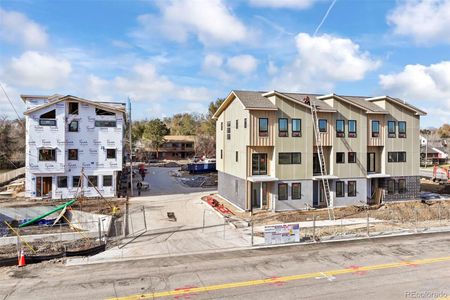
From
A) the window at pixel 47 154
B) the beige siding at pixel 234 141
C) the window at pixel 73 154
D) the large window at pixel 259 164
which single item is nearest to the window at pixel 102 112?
the window at pixel 73 154

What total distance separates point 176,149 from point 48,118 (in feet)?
189

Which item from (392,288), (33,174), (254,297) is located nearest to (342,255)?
(392,288)

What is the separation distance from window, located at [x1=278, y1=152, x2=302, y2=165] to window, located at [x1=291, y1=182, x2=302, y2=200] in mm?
1998

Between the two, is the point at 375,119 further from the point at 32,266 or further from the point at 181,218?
the point at 32,266

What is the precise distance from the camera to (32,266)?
17.9m

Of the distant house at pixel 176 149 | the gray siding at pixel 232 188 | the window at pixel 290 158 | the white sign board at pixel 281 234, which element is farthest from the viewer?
the distant house at pixel 176 149

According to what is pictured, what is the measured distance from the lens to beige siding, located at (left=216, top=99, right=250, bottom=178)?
104 ft

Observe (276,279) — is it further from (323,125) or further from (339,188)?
(323,125)

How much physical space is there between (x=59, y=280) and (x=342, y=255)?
14.6m

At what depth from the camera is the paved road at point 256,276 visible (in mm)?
14562

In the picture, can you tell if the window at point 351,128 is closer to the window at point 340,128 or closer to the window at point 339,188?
the window at point 340,128

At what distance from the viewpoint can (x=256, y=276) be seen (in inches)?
647

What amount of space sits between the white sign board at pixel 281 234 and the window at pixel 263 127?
11.1 metres

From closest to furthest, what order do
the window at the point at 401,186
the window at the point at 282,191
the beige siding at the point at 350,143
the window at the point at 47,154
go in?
the window at the point at 282,191, the beige siding at the point at 350,143, the window at the point at 47,154, the window at the point at 401,186
